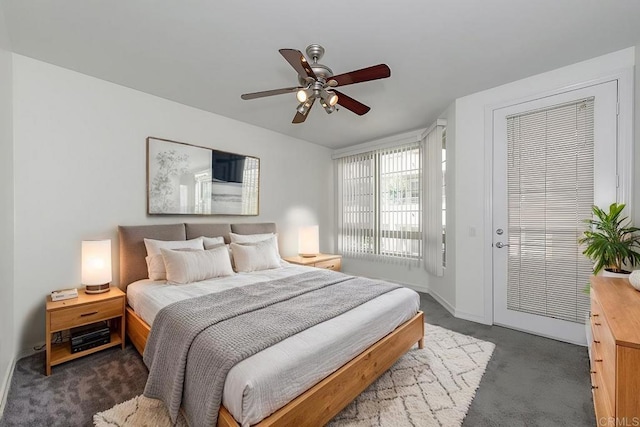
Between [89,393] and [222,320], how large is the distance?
1.18 metres

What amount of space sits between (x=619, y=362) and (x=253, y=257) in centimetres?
287

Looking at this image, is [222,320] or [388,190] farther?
[388,190]

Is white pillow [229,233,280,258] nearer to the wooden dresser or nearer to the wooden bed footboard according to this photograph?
the wooden bed footboard

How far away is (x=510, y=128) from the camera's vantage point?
2.92 meters

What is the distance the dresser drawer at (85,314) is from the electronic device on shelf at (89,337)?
7.3 inches

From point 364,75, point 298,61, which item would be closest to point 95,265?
point 298,61

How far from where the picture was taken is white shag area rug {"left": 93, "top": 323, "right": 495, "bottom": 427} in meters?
1.66

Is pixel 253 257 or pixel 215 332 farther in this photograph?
pixel 253 257

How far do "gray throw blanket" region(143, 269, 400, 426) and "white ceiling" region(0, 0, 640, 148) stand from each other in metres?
2.02

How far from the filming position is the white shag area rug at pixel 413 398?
5.44 feet

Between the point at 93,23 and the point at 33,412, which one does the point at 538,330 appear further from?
the point at 93,23

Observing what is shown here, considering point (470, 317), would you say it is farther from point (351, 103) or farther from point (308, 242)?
point (351, 103)

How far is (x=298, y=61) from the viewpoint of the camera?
1.77 m

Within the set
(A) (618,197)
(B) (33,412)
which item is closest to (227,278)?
(B) (33,412)
